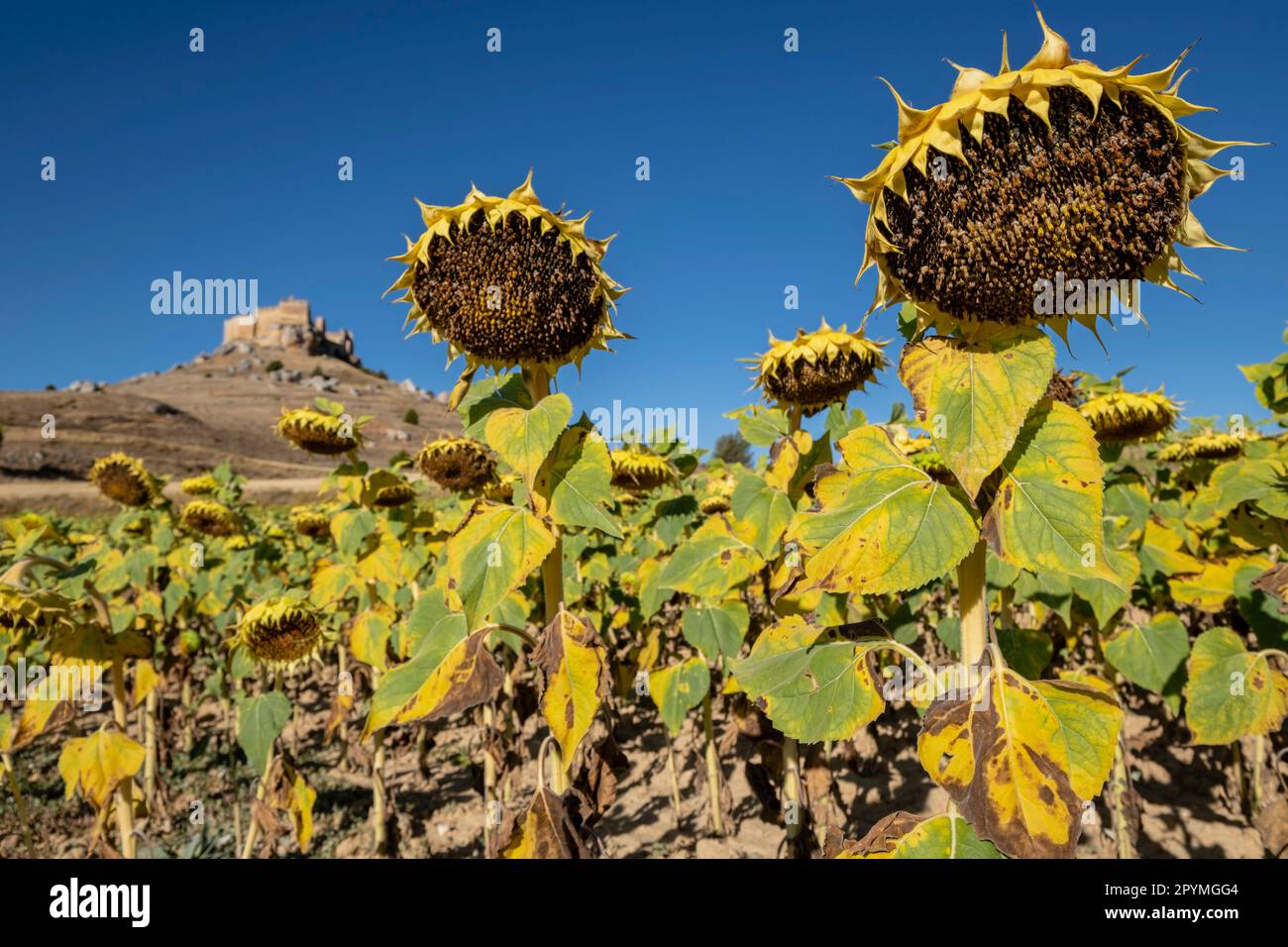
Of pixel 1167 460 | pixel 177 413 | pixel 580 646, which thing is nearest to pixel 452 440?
pixel 580 646

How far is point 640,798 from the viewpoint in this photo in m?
5.90

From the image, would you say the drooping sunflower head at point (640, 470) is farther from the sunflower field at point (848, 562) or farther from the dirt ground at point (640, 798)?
the dirt ground at point (640, 798)

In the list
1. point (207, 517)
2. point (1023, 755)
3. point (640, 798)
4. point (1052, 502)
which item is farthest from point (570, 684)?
point (207, 517)

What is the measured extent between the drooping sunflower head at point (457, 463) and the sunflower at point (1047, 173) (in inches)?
142

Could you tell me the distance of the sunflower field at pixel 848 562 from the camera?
1368mm

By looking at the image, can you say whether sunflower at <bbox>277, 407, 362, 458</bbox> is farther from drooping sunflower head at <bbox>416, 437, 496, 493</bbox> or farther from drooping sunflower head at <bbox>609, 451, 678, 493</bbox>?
drooping sunflower head at <bbox>609, 451, 678, 493</bbox>

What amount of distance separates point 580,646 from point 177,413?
82.5m

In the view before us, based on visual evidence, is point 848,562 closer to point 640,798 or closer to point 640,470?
point 640,470

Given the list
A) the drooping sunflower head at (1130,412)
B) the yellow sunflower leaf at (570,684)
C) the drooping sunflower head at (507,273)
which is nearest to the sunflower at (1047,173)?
the drooping sunflower head at (507,273)

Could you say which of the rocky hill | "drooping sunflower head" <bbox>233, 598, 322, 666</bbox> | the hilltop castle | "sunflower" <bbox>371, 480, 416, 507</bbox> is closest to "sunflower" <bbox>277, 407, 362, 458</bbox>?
"sunflower" <bbox>371, 480, 416, 507</bbox>

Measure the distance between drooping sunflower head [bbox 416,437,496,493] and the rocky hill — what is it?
5.11 m

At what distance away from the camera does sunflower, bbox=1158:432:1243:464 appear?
19.0 ft

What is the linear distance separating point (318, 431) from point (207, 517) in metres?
3.16
